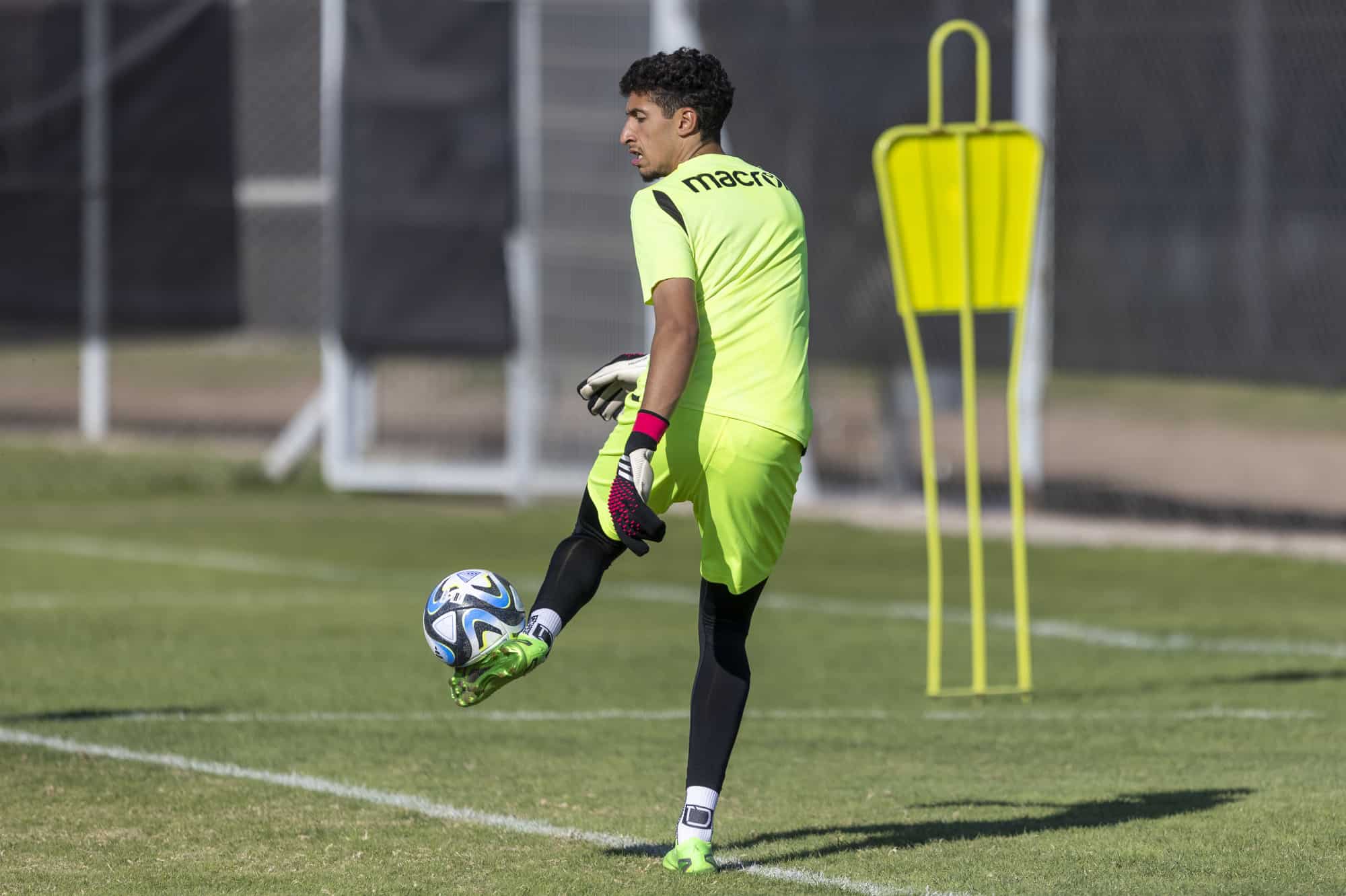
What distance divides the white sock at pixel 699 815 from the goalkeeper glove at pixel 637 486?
0.71 meters

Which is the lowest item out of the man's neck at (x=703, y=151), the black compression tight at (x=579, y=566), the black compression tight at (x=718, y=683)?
the black compression tight at (x=718, y=683)

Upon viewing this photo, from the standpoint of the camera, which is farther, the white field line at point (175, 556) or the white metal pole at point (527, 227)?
the white metal pole at point (527, 227)

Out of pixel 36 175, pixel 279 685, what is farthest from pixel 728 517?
pixel 36 175

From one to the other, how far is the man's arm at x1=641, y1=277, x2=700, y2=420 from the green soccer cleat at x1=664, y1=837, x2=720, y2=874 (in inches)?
44.6

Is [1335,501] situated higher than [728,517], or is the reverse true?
[728,517]

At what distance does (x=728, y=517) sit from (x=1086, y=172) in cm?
1105

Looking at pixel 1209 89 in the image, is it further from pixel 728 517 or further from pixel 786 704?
pixel 728 517

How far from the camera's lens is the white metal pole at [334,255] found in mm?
18984

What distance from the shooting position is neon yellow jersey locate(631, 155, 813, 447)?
5.74 metres

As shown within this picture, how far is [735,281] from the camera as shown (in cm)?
581

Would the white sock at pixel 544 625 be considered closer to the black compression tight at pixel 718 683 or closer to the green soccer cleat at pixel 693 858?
the black compression tight at pixel 718 683

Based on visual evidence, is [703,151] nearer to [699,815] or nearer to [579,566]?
[579,566]

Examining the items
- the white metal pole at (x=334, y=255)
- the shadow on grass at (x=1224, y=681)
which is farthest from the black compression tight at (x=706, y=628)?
the white metal pole at (x=334, y=255)

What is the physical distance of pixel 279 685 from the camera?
31.0 ft
